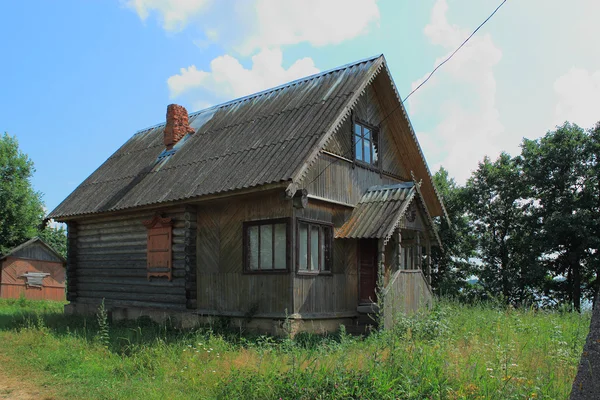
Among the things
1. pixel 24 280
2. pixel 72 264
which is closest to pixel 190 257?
pixel 72 264

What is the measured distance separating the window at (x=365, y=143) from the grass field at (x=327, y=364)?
16.7 feet

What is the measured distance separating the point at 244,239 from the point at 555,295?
1852 cm

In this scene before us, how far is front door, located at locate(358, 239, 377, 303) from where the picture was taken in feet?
48.9

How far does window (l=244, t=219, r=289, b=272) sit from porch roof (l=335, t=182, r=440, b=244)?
1758 millimetres

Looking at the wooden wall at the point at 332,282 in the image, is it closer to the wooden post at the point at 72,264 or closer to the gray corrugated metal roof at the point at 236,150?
the gray corrugated metal roof at the point at 236,150

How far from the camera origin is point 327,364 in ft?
25.2

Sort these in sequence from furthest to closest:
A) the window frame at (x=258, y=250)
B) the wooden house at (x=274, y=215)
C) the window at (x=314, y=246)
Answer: the window at (x=314, y=246) → the wooden house at (x=274, y=215) → the window frame at (x=258, y=250)

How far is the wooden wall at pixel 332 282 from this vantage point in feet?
42.0

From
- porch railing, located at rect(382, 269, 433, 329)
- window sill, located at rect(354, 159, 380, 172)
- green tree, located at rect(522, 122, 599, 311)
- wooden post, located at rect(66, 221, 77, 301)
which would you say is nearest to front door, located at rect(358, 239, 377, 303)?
porch railing, located at rect(382, 269, 433, 329)

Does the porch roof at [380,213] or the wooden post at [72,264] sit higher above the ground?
the porch roof at [380,213]

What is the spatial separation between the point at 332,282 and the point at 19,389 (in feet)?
24.5

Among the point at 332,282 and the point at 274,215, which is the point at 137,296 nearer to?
the point at 274,215

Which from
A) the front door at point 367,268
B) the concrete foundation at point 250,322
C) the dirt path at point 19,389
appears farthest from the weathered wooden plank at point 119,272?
the dirt path at point 19,389

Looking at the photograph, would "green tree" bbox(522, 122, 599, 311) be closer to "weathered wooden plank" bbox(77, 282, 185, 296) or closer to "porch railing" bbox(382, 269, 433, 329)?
"porch railing" bbox(382, 269, 433, 329)
